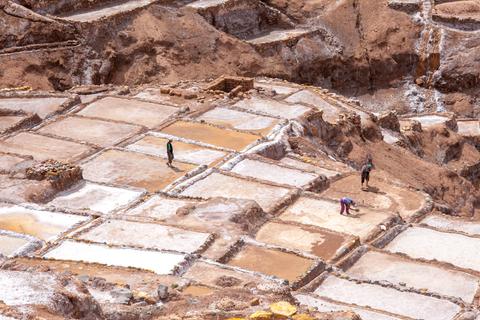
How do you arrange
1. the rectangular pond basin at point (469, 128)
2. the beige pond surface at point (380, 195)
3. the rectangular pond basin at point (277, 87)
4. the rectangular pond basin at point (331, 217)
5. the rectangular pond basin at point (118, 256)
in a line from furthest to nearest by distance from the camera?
the rectangular pond basin at point (469, 128), the rectangular pond basin at point (277, 87), the beige pond surface at point (380, 195), the rectangular pond basin at point (331, 217), the rectangular pond basin at point (118, 256)

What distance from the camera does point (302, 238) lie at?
67.6 feet

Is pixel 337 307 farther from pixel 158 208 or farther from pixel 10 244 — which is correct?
pixel 10 244

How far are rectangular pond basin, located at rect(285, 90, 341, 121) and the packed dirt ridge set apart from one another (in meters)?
0.10

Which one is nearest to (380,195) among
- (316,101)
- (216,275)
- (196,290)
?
(216,275)

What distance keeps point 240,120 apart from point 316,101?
4.64m

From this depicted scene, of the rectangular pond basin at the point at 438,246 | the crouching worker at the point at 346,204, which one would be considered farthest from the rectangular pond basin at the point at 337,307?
the crouching worker at the point at 346,204

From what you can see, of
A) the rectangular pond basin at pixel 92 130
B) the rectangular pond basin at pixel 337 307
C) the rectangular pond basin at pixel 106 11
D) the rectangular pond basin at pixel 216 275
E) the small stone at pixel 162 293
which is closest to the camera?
the small stone at pixel 162 293

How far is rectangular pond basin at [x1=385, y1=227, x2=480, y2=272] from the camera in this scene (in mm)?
20109

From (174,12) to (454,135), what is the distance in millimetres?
14878

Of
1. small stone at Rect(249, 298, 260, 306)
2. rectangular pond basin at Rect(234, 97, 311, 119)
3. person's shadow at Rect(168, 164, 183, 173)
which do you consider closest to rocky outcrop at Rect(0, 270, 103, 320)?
small stone at Rect(249, 298, 260, 306)

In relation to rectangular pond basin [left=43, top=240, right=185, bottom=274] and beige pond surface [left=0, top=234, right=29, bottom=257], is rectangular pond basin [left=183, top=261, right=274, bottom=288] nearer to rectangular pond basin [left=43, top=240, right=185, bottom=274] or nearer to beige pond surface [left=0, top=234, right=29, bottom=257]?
rectangular pond basin [left=43, top=240, right=185, bottom=274]

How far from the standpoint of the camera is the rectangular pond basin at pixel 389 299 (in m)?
17.3

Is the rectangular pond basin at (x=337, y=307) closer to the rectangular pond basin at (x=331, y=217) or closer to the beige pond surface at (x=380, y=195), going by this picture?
the rectangular pond basin at (x=331, y=217)

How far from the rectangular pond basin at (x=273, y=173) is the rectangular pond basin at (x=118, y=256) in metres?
6.29
